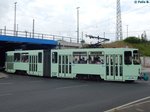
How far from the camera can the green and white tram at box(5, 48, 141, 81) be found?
89.9 ft

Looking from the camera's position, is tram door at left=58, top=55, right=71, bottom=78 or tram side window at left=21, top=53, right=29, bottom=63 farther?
tram side window at left=21, top=53, right=29, bottom=63

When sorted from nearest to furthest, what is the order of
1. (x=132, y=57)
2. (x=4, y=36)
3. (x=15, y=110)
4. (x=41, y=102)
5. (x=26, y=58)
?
(x=15, y=110), (x=41, y=102), (x=132, y=57), (x=26, y=58), (x=4, y=36)

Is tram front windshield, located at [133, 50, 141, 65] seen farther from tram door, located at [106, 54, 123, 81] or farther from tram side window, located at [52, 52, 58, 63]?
tram side window, located at [52, 52, 58, 63]

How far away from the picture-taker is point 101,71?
94.7ft

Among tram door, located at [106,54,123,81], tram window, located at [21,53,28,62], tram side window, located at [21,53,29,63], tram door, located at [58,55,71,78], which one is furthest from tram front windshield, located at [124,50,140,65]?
tram window, located at [21,53,28,62]

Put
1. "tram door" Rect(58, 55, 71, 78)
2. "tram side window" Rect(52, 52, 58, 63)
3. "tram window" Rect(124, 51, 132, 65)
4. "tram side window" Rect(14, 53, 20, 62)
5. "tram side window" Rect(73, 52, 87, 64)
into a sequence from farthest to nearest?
"tram side window" Rect(14, 53, 20, 62), "tram side window" Rect(52, 52, 58, 63), "tram door" Rect(58, 55, 71, 78), "tram side window" Rect(73, 52, 87, 64), "tram window" Rect(124, 51, 132, 65)

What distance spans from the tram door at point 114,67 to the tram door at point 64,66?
423 centimetres

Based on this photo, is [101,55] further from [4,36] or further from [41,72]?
[4,36]

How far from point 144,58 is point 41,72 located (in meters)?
46.8

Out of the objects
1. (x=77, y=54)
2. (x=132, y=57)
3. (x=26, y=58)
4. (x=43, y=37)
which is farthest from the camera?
(x=43, y=37)

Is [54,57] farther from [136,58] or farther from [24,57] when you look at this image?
[136,58]

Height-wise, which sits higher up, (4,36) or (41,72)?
(4,36)

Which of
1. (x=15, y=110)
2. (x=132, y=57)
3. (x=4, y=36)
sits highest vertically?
(x=4, y=36)

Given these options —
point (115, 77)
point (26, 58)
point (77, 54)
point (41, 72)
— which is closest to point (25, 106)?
point (115, 77)
